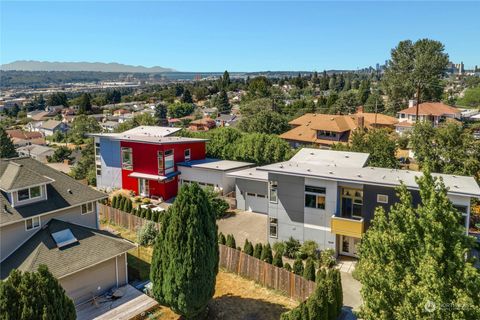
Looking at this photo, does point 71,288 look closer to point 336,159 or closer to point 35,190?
point 35,190

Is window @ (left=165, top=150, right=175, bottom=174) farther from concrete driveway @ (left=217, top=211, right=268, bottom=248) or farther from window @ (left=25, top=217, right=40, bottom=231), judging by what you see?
window @ (left=25, top=217, right=40, bottom=231)

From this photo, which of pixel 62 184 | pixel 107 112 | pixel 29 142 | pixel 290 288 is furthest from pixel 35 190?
pixel 107 112

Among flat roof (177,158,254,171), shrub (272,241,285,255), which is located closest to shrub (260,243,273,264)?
shrub (272,241,285,255)

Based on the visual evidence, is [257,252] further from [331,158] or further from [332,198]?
[331,158]

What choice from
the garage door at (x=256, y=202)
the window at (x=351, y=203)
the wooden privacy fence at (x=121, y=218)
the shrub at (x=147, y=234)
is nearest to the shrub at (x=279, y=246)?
→ the window at (x=351, y=203)

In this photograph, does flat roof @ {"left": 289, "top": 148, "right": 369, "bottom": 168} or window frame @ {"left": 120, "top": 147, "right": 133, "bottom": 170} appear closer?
flat roof @ {"left": 289, "top": 148, "right": 369, "bottom": 168}

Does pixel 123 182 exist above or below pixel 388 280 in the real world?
below
